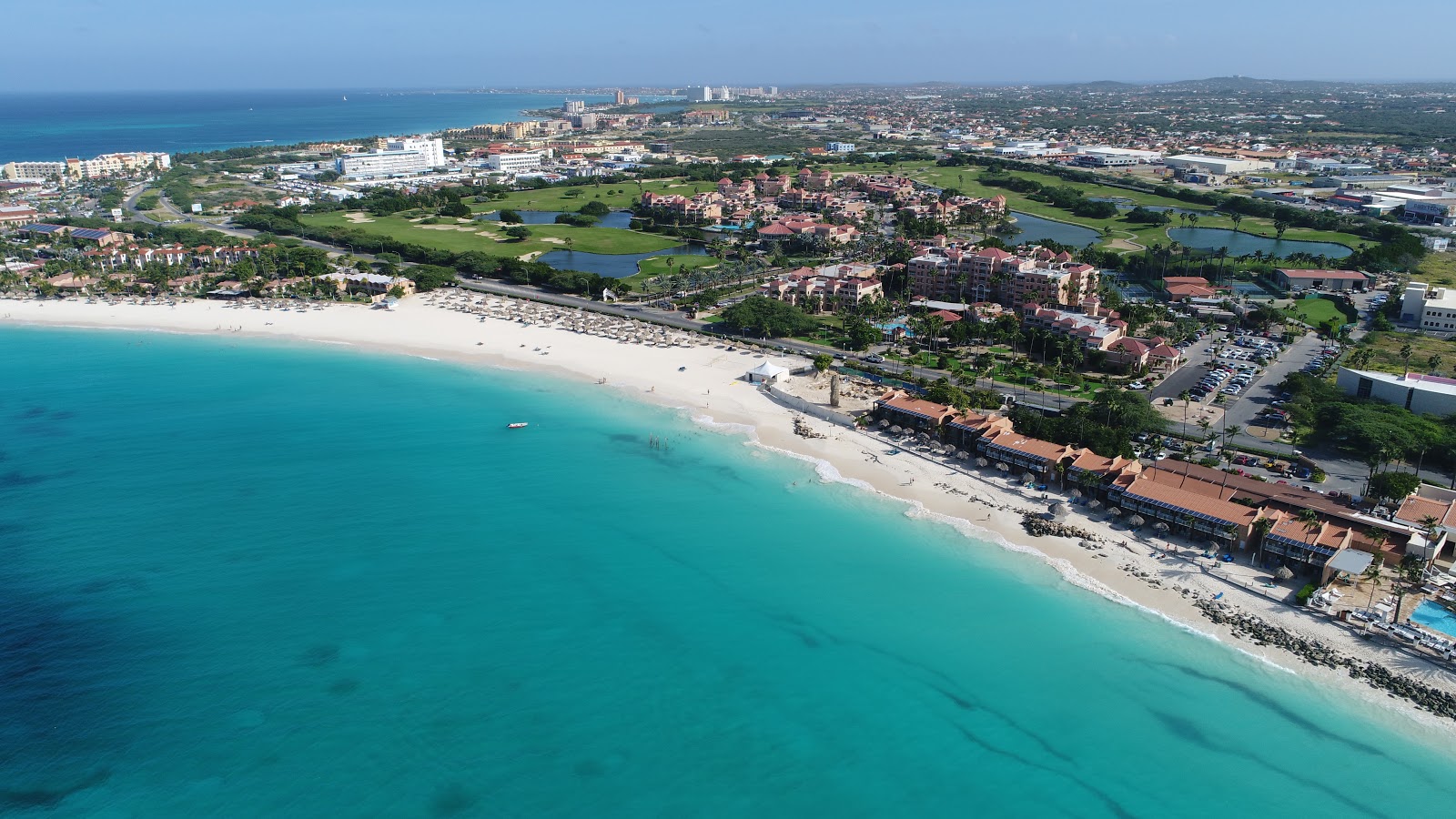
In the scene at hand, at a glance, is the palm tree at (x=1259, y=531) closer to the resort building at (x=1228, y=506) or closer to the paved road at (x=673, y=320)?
the resort building at (x=1228, y=506)

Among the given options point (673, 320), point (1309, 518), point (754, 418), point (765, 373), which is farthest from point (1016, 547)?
point (673, 320)

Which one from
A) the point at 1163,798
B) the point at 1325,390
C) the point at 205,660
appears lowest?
the point at 1163,798

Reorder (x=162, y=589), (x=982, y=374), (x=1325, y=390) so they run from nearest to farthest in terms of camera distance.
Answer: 1. (x=162, y=589)
2. (x=1325, y=390)
3. (x=982, y=374)

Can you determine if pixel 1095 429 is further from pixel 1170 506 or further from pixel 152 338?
pixel 152 338

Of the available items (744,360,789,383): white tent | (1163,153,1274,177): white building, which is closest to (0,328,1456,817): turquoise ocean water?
(744,360,789,383): white tent

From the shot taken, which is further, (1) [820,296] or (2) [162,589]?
(1) [820,296]

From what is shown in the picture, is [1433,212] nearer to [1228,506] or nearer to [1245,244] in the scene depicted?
[1245,244]

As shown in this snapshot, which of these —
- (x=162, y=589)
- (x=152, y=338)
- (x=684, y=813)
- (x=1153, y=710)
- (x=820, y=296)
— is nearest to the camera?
(x=684, y=813)

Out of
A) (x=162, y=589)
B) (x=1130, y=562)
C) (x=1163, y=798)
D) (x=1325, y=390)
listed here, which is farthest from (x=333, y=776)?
(x=1325, y=390)
